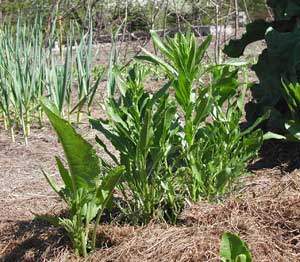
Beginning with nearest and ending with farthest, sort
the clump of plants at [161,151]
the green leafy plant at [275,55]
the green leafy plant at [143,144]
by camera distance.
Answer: the clump of plants at [161,151], the green leafy plant at [143,144], the green leafy plant at [275,55]

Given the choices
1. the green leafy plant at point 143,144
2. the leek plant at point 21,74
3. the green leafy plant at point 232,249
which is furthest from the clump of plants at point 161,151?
the leek plant at point 21,74

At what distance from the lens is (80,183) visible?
276 centimetres

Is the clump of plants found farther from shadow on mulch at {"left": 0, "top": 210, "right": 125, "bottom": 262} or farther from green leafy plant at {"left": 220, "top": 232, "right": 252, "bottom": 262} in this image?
green leafy plant at {"left": 220, "top": 232, "right": 252, "bottom": 262}

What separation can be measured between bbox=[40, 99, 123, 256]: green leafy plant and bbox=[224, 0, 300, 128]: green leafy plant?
156cm

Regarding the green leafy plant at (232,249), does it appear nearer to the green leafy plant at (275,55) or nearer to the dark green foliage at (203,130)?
the dark green foliage at (203,130)

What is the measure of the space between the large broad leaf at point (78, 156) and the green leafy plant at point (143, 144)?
0.77 feet

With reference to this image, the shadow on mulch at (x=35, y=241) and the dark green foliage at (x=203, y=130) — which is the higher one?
the dark green foliage at (x=203, y=130)

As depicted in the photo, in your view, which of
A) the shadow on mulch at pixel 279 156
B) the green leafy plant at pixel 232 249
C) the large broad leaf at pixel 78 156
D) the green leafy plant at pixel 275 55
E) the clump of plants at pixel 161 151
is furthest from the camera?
the green leafy plant at pixel 275 55

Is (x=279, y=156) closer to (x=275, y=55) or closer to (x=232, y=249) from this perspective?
(x=275, y=55)

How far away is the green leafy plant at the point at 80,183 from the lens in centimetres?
266

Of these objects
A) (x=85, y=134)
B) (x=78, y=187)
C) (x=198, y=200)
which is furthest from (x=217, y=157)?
(x=85, y=134)

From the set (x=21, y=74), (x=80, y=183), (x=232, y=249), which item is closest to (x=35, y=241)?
(x=80, y=183)

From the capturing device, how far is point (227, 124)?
10.7ft

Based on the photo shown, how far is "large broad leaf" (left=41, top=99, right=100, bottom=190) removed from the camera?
263 cm
